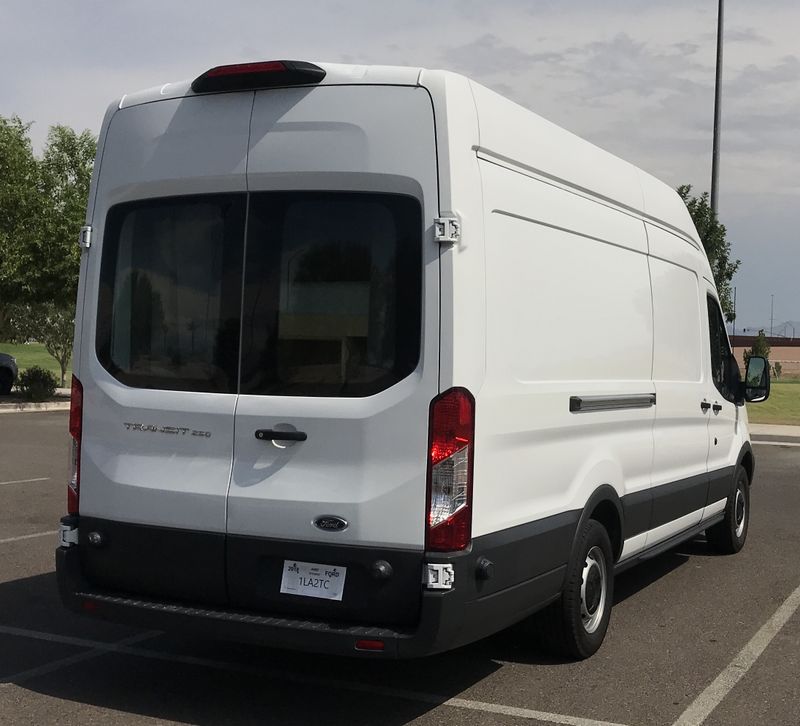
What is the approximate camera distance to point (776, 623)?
21.5 feet

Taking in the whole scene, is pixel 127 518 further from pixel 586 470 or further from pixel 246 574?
pixel 586 470

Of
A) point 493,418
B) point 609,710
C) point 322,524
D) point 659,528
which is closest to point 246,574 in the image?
point 322,524

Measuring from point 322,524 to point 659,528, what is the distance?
2954mm

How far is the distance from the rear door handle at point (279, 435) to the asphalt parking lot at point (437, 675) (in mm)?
1209

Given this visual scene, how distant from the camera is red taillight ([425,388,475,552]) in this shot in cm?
443

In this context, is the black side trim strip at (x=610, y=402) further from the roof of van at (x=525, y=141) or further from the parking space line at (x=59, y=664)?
the parking space line at (x=59, y=664)

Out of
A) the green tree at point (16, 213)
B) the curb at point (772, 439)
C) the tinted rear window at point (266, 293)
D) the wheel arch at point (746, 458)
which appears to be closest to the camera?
the tinted rear window at point (266, 293)

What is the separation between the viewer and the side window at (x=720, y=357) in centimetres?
806

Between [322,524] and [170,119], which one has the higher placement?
[170,119]

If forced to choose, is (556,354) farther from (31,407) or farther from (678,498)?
(31,407)

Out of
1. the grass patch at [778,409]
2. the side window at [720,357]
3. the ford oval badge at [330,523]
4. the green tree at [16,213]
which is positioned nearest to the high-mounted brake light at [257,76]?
the ford oval badge at [330,523]

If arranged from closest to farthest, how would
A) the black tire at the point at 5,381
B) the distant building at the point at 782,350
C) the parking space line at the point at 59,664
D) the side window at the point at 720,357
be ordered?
the parking space line at the point at 59,664 → the side window at the point at 720,357 → the black tire at the point at 5,381 → the distant building at the point at 782,350

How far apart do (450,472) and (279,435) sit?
74cm

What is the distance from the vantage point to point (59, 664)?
5508mm
